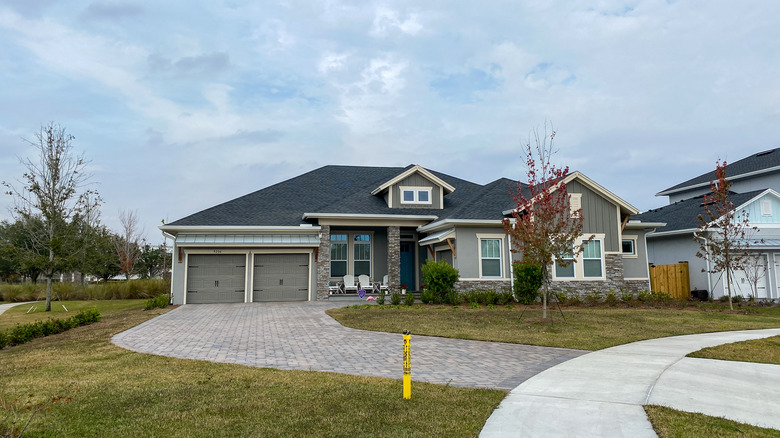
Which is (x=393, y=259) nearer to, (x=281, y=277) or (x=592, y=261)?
(x=281, y=277)

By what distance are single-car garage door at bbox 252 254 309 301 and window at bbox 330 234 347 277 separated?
5.22 ft

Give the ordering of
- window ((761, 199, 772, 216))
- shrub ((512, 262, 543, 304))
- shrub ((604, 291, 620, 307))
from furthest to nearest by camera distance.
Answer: window ((761, 199, 772, 216)) < shrub ((604, 291, 620, 307)) < shrub ((512, 262, 543, 304))

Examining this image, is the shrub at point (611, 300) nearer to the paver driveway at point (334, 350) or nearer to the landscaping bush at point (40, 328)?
the paver driveway at point (334, 350)

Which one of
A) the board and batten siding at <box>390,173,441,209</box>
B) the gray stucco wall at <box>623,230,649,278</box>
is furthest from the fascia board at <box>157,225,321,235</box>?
the gray stucco wall at <box>623,230,649,278</box>

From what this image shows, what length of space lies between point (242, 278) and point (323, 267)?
349cm

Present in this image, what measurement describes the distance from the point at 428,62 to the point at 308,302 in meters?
10.6

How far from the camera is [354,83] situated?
57.5 ft

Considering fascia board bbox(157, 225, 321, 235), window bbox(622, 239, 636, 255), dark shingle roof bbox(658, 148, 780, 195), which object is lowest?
window bbox(622, 239, 636, 255)

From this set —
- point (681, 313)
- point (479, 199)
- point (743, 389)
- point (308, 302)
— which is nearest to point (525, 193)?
point (479, 199)

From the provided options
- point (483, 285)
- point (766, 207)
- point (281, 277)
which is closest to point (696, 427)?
point (483, 285)

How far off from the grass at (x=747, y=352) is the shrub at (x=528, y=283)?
8.54 m

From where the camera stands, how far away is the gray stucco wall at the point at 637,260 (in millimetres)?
20984

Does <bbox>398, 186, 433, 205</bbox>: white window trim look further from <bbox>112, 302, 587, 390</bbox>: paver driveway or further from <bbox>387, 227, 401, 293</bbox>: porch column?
<bbox>112, 302, 587, 390</bbox>: paver driveway

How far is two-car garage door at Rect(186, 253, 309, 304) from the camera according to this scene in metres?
20.3
